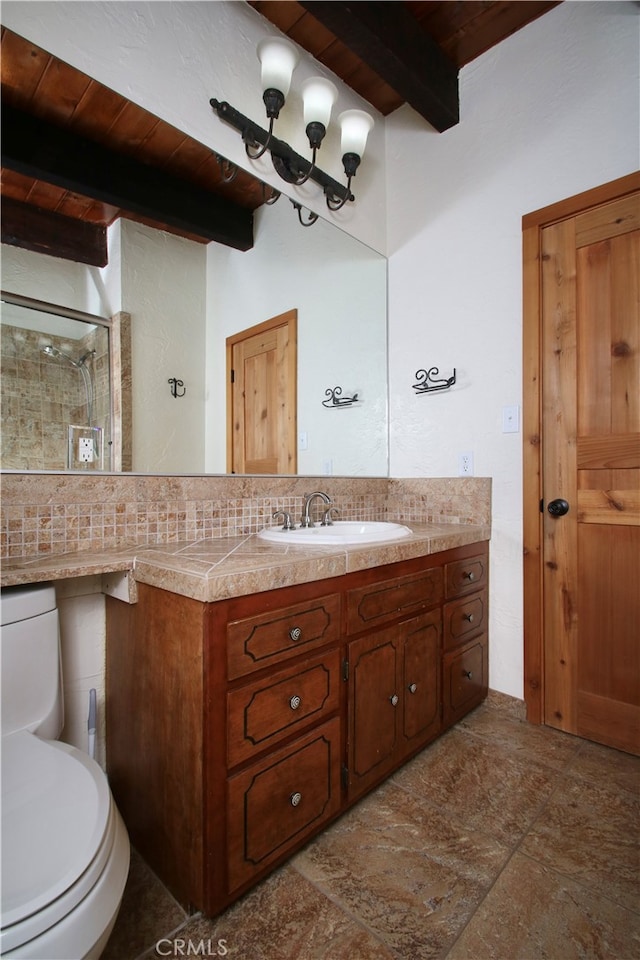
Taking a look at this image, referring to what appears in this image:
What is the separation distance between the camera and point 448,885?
112cm

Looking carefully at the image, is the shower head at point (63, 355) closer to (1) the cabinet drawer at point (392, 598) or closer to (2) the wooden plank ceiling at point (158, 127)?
(2) the wooden plank ceiling at point (158, 127)

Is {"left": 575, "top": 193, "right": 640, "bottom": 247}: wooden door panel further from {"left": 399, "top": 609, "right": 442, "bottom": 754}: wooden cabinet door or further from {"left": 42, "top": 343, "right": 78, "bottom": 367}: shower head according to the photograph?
{"left": 42, "top": 343, "right": 78, "bottom": 367}: shower head

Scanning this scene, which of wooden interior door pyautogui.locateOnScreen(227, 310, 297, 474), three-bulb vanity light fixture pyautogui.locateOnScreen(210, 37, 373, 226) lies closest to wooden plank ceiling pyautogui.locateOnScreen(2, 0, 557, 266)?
three-bulb vanity light fixture pyautogui.locateOnScreen(210, 37, 373, 226)

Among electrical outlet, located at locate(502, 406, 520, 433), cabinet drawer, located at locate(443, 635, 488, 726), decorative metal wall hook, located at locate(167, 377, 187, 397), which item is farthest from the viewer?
electrical outlet, located at locate(502, 406, 520, 433)

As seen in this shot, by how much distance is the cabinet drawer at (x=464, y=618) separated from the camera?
1737 millimetres

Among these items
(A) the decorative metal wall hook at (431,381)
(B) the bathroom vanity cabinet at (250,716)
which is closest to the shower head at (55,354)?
(B) the bathroom vanity cabinet at (250,716)

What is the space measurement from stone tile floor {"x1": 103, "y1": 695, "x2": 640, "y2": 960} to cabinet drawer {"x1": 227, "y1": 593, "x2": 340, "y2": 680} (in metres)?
0.56

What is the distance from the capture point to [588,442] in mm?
1727

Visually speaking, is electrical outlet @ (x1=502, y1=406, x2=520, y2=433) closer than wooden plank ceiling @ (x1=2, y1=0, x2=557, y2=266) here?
No

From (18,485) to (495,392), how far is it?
178 cm

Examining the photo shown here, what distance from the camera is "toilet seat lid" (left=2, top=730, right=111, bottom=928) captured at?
642 mm

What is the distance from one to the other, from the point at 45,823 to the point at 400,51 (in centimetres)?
261

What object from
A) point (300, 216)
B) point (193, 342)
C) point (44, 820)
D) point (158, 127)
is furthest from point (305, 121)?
point (44, 820)

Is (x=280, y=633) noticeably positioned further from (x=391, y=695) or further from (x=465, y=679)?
(x=465, y=679)
